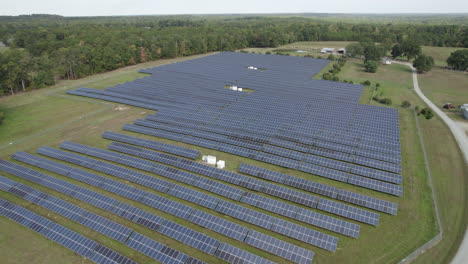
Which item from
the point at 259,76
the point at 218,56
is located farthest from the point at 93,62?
the point at 259,76

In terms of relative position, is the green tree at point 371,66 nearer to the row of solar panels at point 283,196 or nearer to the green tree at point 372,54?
the green tree at point 372,54

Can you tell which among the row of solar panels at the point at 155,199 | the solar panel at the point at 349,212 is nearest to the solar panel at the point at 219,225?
the row of solar panels at the point at 155,199

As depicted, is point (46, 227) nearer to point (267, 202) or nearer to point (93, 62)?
point (267, 202)

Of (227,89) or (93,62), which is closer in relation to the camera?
(227,89)

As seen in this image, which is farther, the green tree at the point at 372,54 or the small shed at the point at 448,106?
the green tree at the point at 372,54

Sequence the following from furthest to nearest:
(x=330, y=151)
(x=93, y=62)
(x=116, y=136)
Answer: (x=93, y=62)
(x=116, y=136)
(x=330, y=151)

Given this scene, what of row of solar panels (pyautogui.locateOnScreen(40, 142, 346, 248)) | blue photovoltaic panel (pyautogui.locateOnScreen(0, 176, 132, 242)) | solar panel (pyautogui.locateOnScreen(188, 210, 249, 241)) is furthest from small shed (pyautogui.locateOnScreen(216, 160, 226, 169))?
blue photovoltaic panel (pyautogui.locateOnScreen(0, 176, 132, 242))
